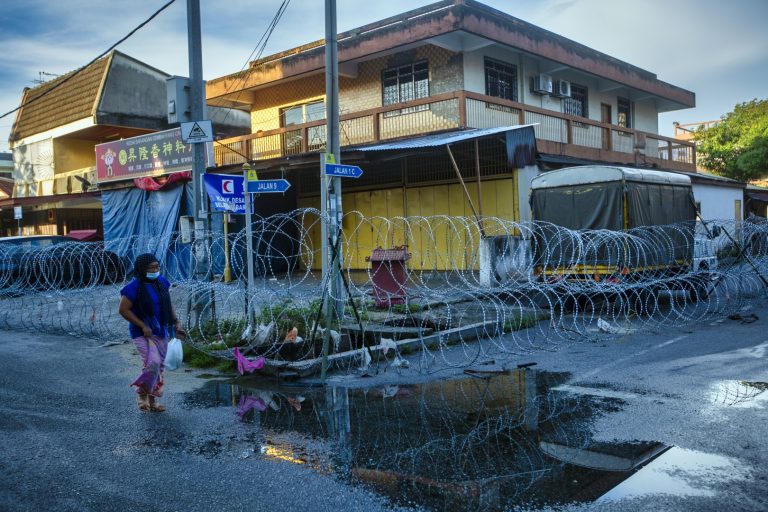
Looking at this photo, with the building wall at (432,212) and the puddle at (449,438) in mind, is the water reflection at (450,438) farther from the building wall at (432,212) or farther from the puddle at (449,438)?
the building wall at (432,212)

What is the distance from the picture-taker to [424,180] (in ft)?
65.7

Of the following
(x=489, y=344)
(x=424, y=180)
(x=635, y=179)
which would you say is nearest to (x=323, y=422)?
(x=489, y=344)

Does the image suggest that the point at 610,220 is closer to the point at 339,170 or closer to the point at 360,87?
the point at 339,170

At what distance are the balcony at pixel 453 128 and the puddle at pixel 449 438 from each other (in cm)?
1171

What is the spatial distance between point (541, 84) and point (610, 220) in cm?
971

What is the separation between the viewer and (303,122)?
23797mm

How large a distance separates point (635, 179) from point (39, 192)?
27120 millimetres

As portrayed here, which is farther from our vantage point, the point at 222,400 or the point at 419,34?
the point at 419,34

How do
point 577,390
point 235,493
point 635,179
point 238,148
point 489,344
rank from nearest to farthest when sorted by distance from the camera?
1. point 235,493
2. point 577,390
3. point 489,344
4. point 635,179
5. point 238,148

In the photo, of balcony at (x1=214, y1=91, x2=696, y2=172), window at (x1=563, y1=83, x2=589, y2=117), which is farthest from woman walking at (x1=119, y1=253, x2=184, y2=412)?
window at (x1=563, y1=83, x2=589, y2=117)

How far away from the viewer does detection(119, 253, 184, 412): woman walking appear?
6605 mm

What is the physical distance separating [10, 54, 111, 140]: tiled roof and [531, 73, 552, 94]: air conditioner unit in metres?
17.6

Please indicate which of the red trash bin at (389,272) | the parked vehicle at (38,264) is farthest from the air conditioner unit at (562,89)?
the parked vehicle at (38,264)

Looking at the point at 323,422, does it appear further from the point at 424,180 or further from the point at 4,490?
the point at 424,180
